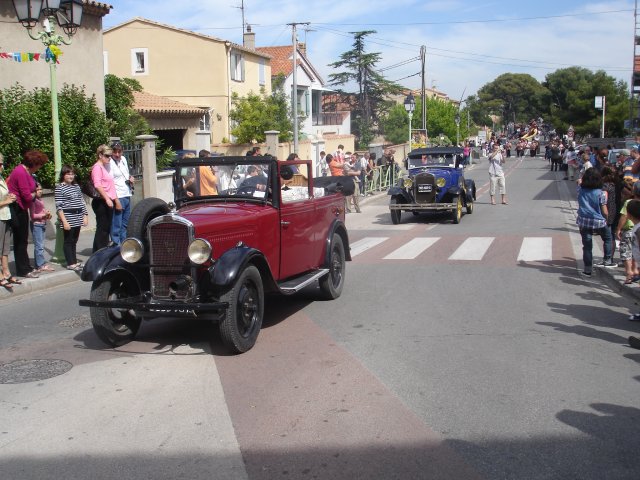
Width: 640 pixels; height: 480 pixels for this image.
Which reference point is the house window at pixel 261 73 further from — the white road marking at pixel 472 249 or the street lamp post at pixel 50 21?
the street lamp post at pixel 50 21

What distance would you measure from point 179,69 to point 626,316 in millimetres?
33029

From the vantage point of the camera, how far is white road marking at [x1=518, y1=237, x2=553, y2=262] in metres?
12.6

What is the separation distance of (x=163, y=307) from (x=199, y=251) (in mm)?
608

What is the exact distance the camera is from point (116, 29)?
37.2m

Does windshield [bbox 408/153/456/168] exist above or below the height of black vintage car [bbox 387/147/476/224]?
above

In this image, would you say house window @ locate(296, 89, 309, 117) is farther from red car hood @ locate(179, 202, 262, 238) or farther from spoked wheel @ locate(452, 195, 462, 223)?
red car hood @ locate(179, 202, 262, 238)

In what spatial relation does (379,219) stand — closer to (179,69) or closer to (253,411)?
(253,411)

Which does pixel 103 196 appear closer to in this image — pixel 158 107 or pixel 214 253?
pixel 214 253

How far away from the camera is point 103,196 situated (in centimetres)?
1136

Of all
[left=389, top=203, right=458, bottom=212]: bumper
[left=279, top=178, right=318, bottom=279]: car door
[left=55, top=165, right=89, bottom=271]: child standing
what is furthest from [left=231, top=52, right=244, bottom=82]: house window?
[left=279, top=178, right=318, bottom=279]: car door

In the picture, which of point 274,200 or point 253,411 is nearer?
point 253,411

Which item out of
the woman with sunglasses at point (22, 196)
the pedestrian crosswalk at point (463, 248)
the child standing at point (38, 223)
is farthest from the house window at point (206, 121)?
the woman with sunglasses at point (22, 196)

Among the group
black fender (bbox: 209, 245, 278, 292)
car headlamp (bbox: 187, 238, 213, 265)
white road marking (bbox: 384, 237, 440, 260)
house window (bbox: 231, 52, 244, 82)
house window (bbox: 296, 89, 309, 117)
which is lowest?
white road marking (bbox: 384, 237, 440, 260)

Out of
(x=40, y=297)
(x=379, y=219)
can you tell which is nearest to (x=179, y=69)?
(x=379, y=219)
